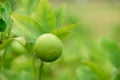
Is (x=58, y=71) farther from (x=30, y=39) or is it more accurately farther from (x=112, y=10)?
(x=112, y=10)

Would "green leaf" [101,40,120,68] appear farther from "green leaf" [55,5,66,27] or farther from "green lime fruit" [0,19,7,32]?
"green lime fruit" [0,19,7,32]

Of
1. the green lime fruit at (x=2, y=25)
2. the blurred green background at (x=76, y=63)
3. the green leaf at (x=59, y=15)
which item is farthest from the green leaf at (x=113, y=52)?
the green lime fruit at (x=2, y=25)

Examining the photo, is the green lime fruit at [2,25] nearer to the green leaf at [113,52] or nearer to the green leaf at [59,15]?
the green leaf at [59,15]

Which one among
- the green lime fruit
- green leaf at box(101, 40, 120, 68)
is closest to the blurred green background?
green leaf at box(101, 40, 120, 68)

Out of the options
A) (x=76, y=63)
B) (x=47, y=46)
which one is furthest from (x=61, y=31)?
(x=76, y=63)

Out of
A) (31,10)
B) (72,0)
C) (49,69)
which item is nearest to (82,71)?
(31,10)

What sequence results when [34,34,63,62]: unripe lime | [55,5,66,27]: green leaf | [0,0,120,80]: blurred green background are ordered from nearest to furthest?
[34,34,63,62]: unripe lime, [55,5,66,27]: green leaf, [0,0,120,80]: blurred green background
